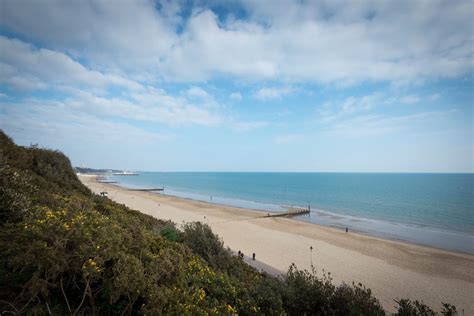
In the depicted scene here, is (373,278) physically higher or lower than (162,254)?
lower

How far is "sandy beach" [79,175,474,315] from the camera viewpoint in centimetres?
1430

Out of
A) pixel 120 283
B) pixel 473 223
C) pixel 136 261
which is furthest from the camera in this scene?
pixel 473 223

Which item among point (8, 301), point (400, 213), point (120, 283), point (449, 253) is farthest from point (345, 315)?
point (400, 213)

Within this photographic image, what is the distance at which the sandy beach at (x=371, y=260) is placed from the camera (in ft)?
46.9

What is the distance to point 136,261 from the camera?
4.16m

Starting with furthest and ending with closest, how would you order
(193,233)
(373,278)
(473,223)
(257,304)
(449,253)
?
(473,223)
(449,253)
(373,278)
(193,233)
(257,304)

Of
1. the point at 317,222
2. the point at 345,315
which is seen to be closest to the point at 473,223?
the point at 317,222

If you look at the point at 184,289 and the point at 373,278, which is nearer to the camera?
the point at 184,289

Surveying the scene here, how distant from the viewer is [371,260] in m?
A: 19.5

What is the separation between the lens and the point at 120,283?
370 centimetres

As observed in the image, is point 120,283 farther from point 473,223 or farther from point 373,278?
point 473,223

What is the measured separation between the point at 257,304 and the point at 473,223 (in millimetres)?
43884

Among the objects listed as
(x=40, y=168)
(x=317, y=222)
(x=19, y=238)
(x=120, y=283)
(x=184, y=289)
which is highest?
(x=40, y=168)

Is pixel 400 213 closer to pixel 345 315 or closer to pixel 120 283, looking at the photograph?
pixel 345 315
